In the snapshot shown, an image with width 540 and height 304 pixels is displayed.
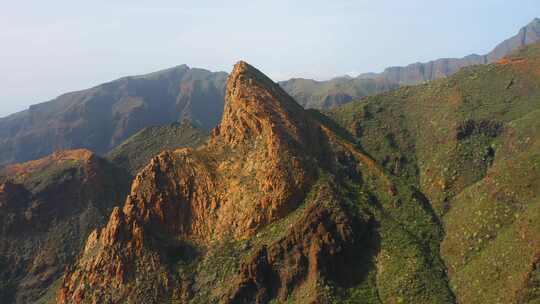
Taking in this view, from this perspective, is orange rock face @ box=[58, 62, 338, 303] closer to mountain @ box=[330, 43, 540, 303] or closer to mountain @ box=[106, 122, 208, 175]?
mountain @ box=[330, 43, 540, 303]

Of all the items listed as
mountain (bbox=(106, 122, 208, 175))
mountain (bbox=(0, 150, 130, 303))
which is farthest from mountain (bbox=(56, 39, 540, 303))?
mountain (bbox=(106, 122, 208, 175))

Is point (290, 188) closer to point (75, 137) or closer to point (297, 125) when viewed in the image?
point (297, 125)

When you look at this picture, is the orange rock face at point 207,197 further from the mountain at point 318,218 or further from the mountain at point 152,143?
the mountain at point 152,143

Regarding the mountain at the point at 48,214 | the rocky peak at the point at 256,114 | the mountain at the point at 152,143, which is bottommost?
the mountain at the point at 48,214

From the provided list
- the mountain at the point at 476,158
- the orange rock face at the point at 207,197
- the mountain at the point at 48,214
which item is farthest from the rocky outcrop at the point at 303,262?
the mountain at the point at 48,214

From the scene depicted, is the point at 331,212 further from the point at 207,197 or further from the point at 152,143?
the point at 152,143

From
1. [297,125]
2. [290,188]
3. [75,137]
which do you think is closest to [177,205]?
[290,188]
